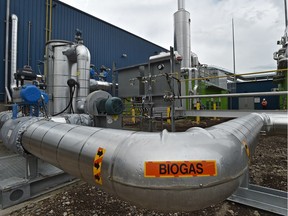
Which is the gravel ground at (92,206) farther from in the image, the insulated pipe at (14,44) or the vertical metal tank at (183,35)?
the insulated pipe at (14,44)

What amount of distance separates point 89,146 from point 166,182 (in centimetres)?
54

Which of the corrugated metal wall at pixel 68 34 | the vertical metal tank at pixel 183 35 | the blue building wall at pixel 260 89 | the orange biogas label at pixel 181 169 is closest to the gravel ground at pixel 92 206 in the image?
the orange biogas label at pixel 181 169

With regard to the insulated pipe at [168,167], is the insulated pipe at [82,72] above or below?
above

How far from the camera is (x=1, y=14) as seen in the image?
20.6 feet

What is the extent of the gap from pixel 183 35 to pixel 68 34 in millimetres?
5195

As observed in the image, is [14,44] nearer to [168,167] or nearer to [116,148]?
[116,148]

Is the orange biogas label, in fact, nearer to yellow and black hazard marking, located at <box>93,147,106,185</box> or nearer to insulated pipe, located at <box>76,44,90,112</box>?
yellow and black hazard marking, located at <box>93,147,106,185</box>

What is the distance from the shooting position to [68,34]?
8.22m

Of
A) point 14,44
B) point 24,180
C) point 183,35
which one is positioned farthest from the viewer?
point 183,35

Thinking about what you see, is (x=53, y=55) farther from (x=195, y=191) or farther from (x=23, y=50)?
(x=195, y=191)

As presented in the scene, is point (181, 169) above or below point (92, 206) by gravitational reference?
above

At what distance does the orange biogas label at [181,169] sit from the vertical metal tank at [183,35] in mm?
6398

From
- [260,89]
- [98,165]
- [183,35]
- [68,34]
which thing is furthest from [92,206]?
[260,89]

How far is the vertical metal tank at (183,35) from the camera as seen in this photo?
684 centimetres
